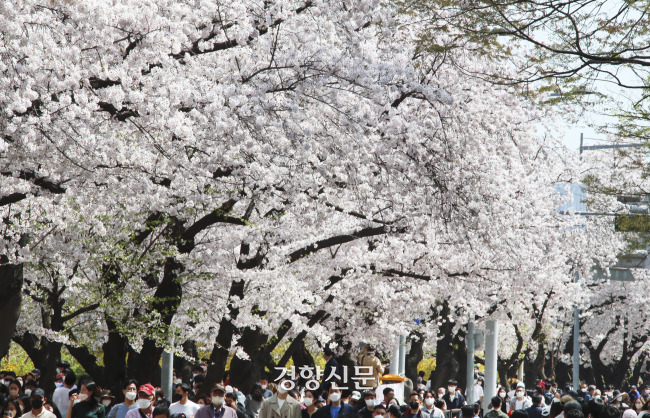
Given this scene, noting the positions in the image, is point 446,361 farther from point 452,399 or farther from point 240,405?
point 240,405

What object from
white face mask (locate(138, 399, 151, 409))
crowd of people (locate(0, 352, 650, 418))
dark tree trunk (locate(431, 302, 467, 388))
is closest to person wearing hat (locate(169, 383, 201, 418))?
crowd of people (locate(0, 352, 650, 418))

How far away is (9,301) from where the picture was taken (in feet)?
23.9

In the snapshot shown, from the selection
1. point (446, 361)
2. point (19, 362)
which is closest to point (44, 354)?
point (446, 361)

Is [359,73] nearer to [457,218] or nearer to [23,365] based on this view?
[457,218]

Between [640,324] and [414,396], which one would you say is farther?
[640,324]

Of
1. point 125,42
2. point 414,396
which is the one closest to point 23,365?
point 414,396

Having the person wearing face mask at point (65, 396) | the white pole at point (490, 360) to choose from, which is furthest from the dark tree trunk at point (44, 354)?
the white pole at point (490, 360)

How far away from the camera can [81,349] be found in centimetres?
1783

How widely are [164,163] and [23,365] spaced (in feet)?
90.5

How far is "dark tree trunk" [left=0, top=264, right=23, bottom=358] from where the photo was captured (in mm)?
7098

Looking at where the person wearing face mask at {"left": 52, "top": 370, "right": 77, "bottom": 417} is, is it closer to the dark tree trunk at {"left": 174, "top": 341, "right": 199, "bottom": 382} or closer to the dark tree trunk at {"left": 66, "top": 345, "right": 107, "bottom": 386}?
the dark tree trunk at {"left": 66, "top": 345, "right": 107, "bottom": 386}

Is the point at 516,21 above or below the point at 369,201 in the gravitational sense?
above

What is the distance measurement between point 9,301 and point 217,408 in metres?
4.60

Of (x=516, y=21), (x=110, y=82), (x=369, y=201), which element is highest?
(x=516, y=21)
